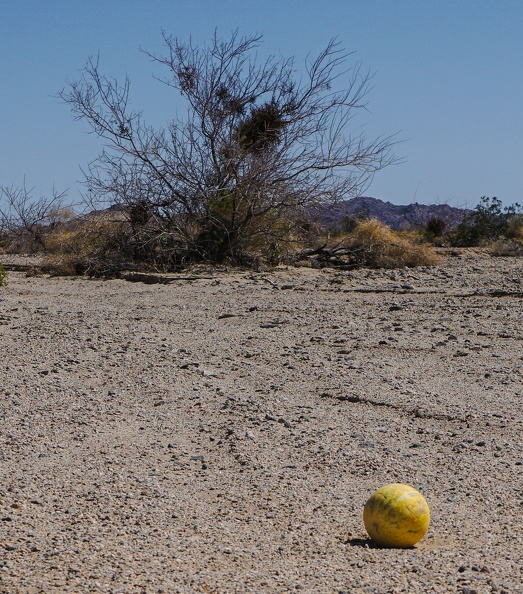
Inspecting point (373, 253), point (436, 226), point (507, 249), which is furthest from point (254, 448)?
point (436, 226)

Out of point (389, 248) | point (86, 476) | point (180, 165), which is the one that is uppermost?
point (180, 165)

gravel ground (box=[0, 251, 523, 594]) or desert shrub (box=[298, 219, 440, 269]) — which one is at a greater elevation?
desert shrub (box=[298, 219, 440, 269])

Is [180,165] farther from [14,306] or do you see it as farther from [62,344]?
[62,344]

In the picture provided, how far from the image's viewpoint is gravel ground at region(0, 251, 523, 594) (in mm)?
2973

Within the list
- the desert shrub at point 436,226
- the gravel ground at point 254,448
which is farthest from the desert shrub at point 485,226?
the gravel ground at point 254,448

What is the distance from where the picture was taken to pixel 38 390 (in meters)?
5.66

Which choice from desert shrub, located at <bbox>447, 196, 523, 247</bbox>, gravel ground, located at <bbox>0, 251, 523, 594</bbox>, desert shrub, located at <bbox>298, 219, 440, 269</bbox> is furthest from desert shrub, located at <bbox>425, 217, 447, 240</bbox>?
gravel ground, located at <bbox>0, 251, 523, 594</bbox>

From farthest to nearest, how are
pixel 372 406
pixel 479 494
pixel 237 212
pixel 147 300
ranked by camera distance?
pixel 237 212
pixel 147 300
pixel 372 406
pixel 479 494

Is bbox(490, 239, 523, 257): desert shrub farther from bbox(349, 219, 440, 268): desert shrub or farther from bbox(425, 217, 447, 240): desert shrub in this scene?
bbox(425, 217, 447, 240): desert shrub

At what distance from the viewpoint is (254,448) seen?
448cm

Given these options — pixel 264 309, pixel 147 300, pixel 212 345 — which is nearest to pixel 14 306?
pixel 147 300

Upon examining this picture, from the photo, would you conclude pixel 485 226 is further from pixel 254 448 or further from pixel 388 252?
pixel 254 448

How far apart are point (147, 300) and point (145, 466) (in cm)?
643

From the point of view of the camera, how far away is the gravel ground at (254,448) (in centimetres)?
297
